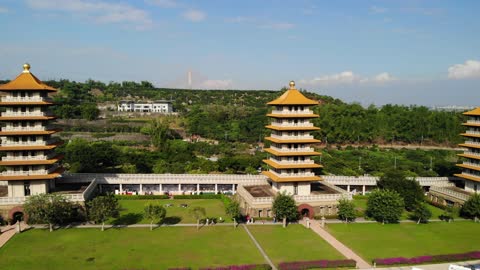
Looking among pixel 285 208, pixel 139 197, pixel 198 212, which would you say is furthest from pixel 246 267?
pixel 139 197

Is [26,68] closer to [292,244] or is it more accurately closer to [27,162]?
[27,162]

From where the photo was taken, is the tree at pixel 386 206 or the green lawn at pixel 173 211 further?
the green lawn at pixel 173 211

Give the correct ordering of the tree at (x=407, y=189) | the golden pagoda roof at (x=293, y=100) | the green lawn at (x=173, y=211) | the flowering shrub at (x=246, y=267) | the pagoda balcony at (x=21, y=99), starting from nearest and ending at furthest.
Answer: the flowering shrub at (x=246, y=267)
the pagoda balcony at (x=21, y=99)
the green lawn at (x=173, y=211)
the golden pagoda roof at (x=293, y=100)
the tree at (x=407, y=189)

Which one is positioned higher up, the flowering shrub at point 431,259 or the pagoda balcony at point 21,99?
the pagoda balcony at point 21,99

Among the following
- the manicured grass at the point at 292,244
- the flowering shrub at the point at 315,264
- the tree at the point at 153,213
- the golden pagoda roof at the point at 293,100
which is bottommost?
the manicured grass at the point at 292,244

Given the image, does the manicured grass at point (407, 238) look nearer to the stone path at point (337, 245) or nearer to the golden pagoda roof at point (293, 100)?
the stone path at point (337, 245)

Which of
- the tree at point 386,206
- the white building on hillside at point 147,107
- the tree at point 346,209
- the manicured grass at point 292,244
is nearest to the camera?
the manicured grass at point 292,244

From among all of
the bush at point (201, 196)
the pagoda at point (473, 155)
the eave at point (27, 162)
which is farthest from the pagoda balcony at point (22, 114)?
the pagoda at point (473, 155)
